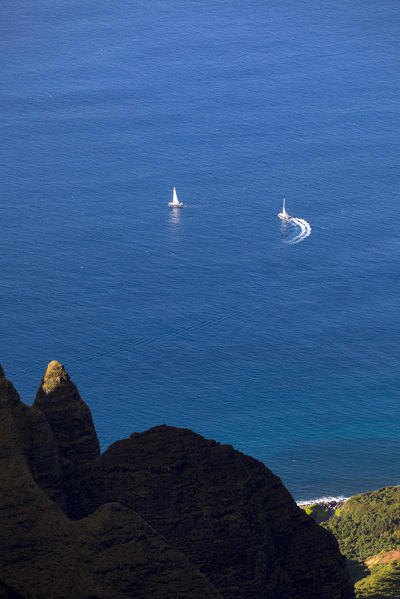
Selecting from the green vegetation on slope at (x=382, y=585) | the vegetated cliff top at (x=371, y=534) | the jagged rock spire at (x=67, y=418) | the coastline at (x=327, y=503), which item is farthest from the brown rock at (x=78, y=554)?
the coastline at (x=327, y=503)

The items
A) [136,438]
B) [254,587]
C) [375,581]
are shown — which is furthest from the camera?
[375,581]

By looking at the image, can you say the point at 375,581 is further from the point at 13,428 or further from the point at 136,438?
the point at 13,428

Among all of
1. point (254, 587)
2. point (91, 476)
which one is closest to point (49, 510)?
point (91, 476)

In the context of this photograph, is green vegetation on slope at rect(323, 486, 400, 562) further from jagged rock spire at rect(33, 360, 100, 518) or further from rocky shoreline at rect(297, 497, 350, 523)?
jagged rock spire at rect(33, 360, 100, 518)

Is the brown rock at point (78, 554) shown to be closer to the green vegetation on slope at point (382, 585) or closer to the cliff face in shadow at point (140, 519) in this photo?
the cliff face in shadow at point (140, 519)

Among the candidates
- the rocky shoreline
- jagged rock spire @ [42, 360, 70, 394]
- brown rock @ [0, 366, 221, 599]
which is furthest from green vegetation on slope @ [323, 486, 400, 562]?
brown rock @ [0, 366, 221, 599]
